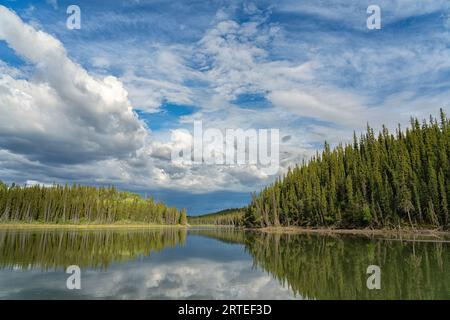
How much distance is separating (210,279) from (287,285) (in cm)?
565

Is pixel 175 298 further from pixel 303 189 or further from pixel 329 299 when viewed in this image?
pixel 303 189

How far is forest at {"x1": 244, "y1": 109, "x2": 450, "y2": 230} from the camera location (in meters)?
72.9

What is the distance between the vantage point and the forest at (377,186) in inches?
2869

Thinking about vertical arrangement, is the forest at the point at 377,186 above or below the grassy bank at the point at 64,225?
above

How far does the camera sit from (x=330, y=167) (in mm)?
114375

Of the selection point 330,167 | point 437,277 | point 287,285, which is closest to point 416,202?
point 330,167

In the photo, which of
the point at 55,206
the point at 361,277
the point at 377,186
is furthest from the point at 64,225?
the point at 361,277

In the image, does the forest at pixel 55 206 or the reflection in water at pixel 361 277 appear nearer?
the reflection in water at pixel 361 277

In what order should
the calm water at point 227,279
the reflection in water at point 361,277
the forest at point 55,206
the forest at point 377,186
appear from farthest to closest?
1. the forest at point 55,206
2. the forest at point 377,186
3. the calm water at point 227,279
4. the reflection in water at point 361,277

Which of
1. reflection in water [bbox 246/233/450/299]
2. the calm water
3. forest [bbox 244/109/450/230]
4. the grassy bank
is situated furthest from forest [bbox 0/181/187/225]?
reflection in water [bbox 246/233/450/299]

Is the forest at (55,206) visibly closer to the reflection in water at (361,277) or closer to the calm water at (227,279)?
the calm water at (227,279)

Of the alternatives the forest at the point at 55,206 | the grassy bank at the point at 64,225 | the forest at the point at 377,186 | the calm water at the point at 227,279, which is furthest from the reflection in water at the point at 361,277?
the forest at the point at 55,206

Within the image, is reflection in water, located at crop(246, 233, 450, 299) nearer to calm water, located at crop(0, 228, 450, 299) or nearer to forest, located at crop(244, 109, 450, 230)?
calm water, located at crop(0, 228, 450, 299)
